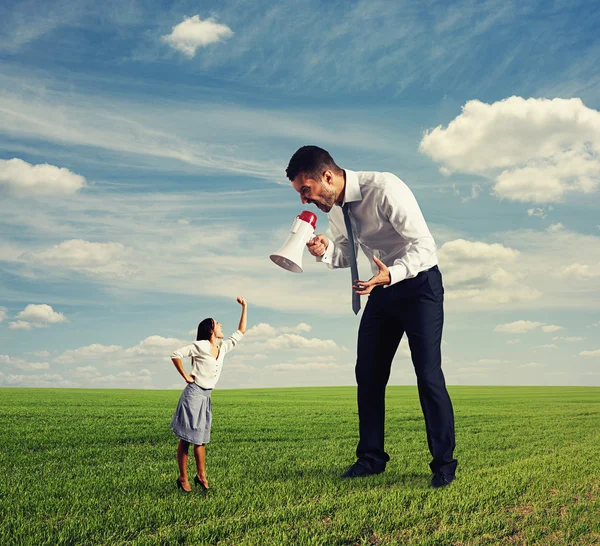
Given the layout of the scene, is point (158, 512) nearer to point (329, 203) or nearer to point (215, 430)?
point (329, 203)

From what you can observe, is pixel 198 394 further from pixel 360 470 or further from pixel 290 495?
pixel 360 470

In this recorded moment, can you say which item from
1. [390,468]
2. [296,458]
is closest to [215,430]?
[296,458]

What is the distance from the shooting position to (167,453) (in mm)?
7992

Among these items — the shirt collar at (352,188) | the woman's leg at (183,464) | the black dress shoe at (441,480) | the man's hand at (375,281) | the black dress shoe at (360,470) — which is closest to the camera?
the man's hand at (375,281)

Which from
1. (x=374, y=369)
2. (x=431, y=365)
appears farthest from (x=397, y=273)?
(x=374, y=369)

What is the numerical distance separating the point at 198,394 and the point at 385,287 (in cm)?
205

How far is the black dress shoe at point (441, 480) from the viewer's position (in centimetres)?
549

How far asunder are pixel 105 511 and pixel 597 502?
168 inches

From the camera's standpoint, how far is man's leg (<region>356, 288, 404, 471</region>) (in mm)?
5984

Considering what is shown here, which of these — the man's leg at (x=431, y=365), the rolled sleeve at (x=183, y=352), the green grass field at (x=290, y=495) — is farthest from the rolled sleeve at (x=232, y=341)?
the man's leg at (x=431, y=365)

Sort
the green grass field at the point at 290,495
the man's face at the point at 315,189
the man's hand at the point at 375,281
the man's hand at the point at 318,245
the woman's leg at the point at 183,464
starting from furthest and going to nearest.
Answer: the man's hand at the point at 318,245
the man's face at the point at 315,189
the woman's leg at the point at 183,464
the man's hand at the point at 375,281
the green grass field at the point at 290,495

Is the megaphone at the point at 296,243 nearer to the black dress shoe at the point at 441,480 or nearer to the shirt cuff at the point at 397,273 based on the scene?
the shirt cuff at the point at 397,273

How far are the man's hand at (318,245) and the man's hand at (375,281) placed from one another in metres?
1.07

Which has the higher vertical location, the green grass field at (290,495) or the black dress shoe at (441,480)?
the black dress shoe at (441,480)
